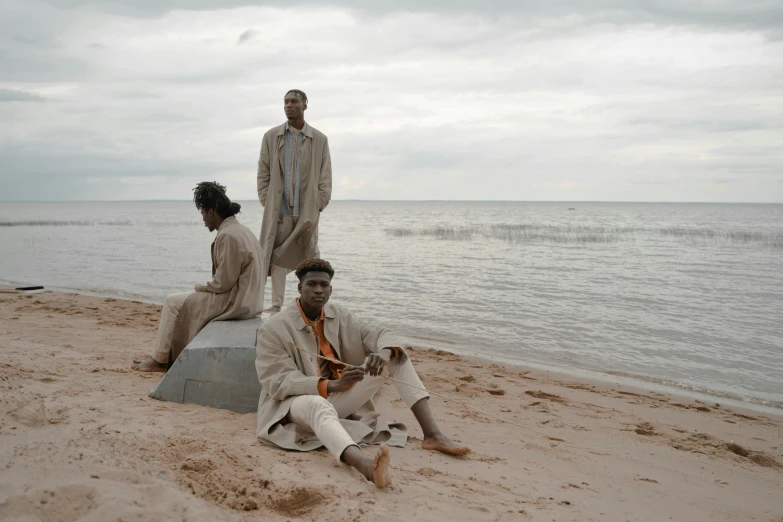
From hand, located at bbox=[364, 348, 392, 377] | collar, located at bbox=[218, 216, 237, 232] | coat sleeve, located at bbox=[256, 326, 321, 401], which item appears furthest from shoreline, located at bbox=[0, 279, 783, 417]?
hand, located at bbox=[364, 348, 392, 377]

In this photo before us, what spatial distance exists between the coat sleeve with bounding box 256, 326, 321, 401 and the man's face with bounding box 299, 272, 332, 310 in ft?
1.02

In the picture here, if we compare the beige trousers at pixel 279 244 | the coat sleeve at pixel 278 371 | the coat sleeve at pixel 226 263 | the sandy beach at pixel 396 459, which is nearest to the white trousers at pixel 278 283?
the beige trousers at pixel 279 244

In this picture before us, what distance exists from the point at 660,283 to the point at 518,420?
1236 cm

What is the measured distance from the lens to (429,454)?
4.14 m

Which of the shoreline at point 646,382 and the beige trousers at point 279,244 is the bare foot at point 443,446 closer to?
the shoreline at point 646,382

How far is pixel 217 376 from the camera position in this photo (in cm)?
481

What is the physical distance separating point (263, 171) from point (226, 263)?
219cm

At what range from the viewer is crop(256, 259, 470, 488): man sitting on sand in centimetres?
396

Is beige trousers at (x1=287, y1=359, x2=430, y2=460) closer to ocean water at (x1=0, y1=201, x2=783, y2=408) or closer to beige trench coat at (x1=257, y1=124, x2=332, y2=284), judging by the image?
beige trench coat at (x1=257, y1=124, x2=332, y2=284)

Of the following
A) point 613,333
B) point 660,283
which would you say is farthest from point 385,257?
point 613,333

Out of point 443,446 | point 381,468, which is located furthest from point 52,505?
point 443,446

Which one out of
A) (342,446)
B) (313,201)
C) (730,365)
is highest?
(313,201)

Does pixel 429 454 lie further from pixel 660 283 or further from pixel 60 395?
pixel 660 283

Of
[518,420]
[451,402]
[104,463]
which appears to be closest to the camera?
[104,463]
